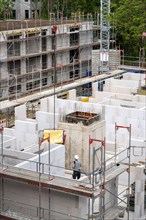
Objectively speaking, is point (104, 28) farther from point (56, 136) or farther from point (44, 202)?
point (44, 202)

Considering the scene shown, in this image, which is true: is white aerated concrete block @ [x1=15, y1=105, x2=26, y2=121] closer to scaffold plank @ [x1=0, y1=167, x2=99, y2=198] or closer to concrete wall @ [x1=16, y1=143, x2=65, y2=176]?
concrete wall @ [x1=16, y1=143, x2=65, y2=176]

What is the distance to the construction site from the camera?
52.0 ft

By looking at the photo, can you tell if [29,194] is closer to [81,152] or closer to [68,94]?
→ [81,152]

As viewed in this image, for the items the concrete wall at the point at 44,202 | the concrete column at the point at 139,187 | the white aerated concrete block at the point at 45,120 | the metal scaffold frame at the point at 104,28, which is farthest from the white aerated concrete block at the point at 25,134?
the metal scaffold frame at the point at 104,28

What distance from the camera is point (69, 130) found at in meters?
20.4

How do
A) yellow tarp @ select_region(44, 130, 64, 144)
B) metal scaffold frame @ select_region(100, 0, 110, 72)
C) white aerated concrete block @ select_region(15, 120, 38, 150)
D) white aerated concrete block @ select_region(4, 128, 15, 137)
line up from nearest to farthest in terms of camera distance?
yellow tarp @ select_region(44, 130, 64, 144), white aerated concrete block @ select_region(15, 120, 38, 150), white aerated concrete block @ select_region(4, 128, 15, 137), metal scaffold frame @ select_region(100, 0, 110, 72)

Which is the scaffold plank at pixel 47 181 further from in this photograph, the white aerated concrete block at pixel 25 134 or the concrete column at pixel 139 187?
the white aerated concrete block at pixel 25 134

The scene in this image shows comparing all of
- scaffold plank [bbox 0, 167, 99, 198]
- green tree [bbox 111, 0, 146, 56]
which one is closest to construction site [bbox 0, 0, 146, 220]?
scaffold plank [bbox 0, 167, 99, 198]

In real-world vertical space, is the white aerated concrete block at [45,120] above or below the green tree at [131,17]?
below

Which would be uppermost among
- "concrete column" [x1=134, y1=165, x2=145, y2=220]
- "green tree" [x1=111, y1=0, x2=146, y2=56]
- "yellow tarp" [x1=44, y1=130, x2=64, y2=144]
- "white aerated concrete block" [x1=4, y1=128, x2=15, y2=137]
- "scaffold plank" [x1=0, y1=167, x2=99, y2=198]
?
"green tree" [x1=111, y1=0, x2=146, y2=56]

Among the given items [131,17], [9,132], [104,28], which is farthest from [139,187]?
[104,28]

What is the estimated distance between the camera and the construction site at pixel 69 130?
52.0 feet

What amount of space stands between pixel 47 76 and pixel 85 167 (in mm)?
20209

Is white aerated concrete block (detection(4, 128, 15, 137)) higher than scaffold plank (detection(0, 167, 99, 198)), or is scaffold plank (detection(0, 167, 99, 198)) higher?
scaffold plank (detection(0, 167, 99, 198))
